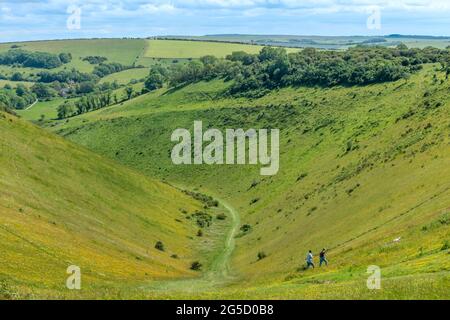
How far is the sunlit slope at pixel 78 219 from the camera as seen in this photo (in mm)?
42094

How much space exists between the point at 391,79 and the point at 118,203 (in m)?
90.2

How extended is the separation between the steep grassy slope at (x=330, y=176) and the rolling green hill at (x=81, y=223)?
9483 millimetres

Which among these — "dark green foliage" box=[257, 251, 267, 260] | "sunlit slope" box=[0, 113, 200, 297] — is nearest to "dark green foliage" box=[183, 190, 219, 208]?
"sunlit slope" box=[0, 113, 200, 297]

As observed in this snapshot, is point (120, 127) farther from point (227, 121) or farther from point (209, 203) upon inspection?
point (209, 203)

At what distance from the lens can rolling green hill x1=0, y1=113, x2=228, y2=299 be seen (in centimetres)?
4012

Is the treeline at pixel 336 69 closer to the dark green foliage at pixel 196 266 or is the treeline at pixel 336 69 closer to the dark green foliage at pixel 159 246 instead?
the dark green foliage at pixel 159 246

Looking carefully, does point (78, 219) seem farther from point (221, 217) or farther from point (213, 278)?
point (221, 217)

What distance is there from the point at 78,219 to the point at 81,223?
1.33 m

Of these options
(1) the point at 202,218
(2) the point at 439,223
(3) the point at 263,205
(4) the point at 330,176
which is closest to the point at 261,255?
(2) the point at 439,223

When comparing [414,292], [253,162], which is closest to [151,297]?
[414,292]

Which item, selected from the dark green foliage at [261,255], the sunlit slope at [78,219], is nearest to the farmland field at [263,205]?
the sunlit slope at [78,219]

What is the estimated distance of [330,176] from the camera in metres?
88.9

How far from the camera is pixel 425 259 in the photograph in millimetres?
34000

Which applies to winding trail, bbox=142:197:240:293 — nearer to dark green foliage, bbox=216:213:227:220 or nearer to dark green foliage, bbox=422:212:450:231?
dark green foliage, bbox=216:213:227:220
